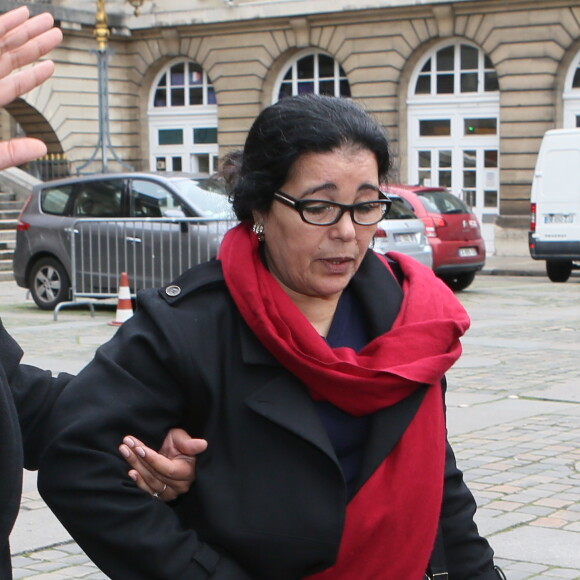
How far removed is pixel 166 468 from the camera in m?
2.10

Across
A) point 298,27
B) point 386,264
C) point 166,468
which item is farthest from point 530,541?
point 298,27

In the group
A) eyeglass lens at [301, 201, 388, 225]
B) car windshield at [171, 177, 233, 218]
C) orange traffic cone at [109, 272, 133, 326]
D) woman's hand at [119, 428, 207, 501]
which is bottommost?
orange traffic cone at [109, 272, 133, 326]

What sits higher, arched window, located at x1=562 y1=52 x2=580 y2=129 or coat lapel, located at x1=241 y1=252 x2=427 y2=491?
arched window, located at x1=562 y1=52 x2=580 y2=129

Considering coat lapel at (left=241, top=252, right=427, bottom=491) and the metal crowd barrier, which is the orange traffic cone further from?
coat lapel at (left=241, top=252, right=427, bottom=491)

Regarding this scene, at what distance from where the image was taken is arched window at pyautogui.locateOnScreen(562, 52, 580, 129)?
93.2 ft

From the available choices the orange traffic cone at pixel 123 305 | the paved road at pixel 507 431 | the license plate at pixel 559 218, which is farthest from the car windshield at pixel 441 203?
the orange traffic cone at pixel 123 305

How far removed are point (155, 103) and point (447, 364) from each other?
34.2m

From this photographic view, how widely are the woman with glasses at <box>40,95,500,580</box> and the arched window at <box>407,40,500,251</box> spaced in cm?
2748

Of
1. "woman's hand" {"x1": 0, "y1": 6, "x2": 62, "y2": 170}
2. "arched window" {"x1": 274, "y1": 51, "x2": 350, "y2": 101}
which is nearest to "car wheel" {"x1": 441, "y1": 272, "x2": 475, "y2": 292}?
"arched window" {"x1": 274, "y1": 51, "x2": 350, "y2": 101}

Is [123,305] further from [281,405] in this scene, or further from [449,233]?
[281,405]

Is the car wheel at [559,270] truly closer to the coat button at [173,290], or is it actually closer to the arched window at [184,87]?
the arched window at [184,87]

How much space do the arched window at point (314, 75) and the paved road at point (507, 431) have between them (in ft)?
59.0

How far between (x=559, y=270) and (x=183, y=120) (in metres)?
16.3

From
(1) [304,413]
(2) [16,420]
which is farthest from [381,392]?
(2) [16,420]
